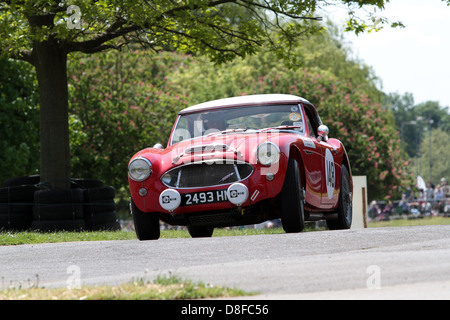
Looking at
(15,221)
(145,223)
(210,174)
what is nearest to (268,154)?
(210,174)

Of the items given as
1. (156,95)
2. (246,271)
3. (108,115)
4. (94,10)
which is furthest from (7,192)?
→ (156,95)

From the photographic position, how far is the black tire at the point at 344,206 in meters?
12.5

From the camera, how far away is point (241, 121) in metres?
11.4

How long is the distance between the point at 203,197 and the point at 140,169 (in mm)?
873

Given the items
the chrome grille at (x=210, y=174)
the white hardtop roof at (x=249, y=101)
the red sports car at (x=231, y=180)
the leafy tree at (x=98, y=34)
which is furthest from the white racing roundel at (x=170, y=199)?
the leafy tree at (x=98, y=34)

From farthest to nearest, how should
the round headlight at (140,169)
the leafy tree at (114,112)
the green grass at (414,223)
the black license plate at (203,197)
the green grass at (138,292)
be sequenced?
1. the leafy tree at (114,112)
2. the green grass at (414,223)
3. the round headlight at (140,169)
4. the black license plate at (203,197)
5. the green grass at (138,292)

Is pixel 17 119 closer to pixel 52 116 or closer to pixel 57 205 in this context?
pixel 52 116

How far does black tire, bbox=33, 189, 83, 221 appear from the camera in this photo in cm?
1526

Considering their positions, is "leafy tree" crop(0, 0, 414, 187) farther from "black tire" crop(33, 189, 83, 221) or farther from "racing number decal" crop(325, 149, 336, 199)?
"racing number decal" crop(325, 149, 336, 199)

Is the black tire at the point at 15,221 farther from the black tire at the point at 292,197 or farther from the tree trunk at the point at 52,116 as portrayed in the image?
the black tire at the point at 292,197

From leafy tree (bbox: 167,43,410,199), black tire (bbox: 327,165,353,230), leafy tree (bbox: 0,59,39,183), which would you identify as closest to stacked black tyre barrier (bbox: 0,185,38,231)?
black tire (bbox: 327,165,353,230)

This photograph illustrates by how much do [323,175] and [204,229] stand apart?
245 centimetres

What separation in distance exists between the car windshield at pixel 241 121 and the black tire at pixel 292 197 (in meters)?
1.39

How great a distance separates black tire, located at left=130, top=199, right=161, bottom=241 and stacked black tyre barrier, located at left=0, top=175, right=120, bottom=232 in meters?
4.78
